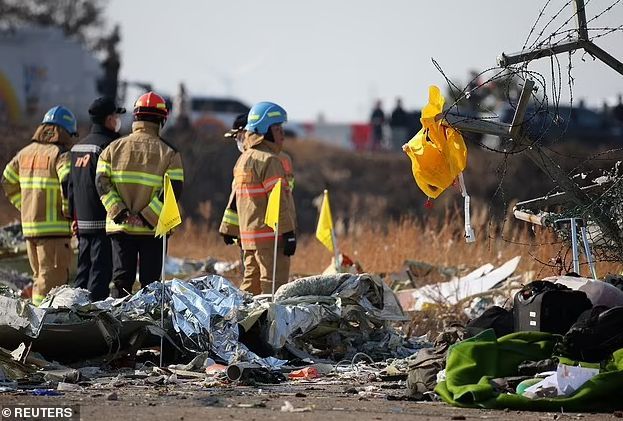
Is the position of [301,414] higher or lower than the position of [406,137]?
lower

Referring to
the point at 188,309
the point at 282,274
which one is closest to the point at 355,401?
the point at 188,309

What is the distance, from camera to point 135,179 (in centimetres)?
1220

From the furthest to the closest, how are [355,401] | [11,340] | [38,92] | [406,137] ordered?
1. [406,137]
2. [38,92]
3. [11,340]
4. [355,401]

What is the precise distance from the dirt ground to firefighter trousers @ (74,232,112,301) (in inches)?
141

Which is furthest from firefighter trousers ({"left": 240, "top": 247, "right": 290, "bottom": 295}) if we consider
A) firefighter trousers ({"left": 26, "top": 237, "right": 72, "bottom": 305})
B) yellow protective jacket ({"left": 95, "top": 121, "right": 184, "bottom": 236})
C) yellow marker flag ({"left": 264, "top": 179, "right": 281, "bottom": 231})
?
firefighter trousers ({"left": 26, "top": 237, "right": 72, "bottom": 305})

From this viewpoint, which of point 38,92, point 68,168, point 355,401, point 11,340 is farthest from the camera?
point 38,92

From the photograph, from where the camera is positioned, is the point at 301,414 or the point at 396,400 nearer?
the point at 301,414

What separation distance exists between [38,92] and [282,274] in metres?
28.9

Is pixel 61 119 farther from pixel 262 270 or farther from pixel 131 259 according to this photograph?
pixel 262 270

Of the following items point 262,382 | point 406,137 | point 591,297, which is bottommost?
point 262,382

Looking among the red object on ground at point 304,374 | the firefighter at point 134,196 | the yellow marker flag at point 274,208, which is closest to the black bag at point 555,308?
the red object on ground at point 304,374

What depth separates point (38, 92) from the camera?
Result: 40062mm

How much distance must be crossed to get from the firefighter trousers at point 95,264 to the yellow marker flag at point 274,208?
1.67m

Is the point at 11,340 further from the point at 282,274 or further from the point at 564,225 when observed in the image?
the point at 564,225
